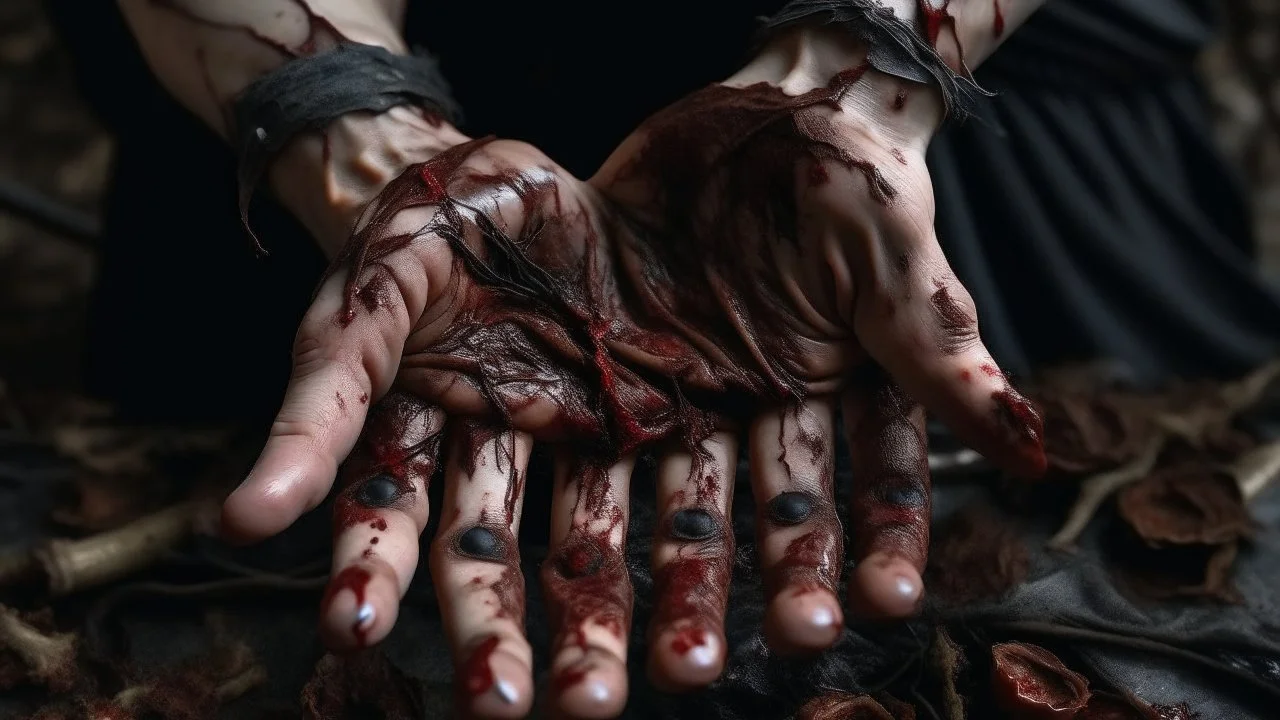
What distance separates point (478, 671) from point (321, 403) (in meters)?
0.26

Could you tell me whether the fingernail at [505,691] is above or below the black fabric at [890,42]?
below

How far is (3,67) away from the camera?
8.50 feet

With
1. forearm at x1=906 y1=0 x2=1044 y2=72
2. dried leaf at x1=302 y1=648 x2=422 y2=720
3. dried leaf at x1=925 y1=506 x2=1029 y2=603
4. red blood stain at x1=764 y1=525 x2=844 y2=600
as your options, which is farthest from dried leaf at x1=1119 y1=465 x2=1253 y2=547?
dried leaf at x1=302 y1=648 x2=422 y2=720

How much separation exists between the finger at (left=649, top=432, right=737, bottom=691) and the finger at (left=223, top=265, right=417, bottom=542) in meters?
0.31

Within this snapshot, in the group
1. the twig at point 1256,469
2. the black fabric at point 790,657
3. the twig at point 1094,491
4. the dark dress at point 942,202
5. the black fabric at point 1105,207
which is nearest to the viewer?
the black fabric at point 790,657

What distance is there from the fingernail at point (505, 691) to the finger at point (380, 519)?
0.34 feet

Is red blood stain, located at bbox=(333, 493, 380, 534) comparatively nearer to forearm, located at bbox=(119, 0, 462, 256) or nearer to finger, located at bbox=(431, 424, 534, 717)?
finger, located at bbox=(431, 424, 534, 717)

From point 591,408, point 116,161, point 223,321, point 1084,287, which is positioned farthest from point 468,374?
point 1084,287

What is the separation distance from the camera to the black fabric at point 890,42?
48.6 inches

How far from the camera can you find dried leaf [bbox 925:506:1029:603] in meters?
1.16

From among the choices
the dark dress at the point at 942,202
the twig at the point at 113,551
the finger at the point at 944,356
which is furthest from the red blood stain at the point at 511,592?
the twig at the point at 113,551

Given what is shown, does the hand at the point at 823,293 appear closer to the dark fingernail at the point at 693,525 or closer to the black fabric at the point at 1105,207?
the dark fingernail at the point at 693,525

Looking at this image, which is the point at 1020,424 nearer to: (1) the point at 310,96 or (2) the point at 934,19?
(2) the point at 934,19

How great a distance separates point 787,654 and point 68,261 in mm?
2467
